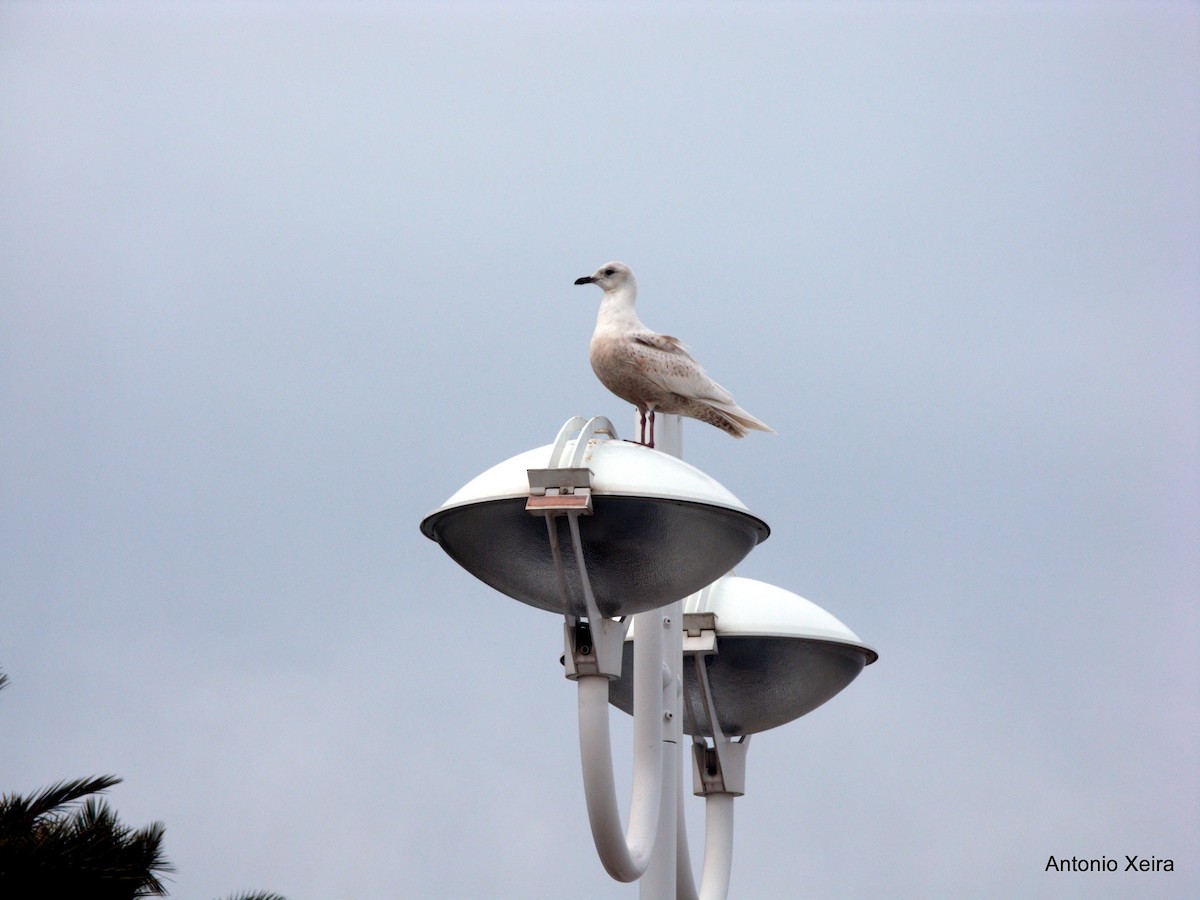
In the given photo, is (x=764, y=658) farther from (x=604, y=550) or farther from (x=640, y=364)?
(x=604, y=550)

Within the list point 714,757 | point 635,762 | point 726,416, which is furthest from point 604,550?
point 714,757

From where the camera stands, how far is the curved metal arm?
34.4ft

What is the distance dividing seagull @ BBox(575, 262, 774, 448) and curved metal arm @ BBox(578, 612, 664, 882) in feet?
5.15

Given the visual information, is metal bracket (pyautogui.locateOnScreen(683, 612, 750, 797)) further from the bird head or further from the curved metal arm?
the bird head

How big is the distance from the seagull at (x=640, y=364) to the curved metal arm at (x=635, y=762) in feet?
5.15

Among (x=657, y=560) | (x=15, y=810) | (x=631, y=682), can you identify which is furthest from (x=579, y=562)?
(x=15, y=810)

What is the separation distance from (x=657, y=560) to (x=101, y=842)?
474 centimetres

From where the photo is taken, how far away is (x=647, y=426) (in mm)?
12688

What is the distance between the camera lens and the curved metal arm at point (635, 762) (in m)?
10.5

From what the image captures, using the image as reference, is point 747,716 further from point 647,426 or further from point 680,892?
point 647,426

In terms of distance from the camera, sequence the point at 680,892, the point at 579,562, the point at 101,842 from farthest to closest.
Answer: the point at 680,892, the point at 101,842, the point at 579,562

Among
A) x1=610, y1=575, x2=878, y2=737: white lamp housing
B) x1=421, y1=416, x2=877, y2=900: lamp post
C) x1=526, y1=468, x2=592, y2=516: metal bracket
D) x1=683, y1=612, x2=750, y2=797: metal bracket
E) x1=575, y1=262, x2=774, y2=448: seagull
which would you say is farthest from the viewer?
x1=683, y1=612, x2=750, y2=797: metal bracket

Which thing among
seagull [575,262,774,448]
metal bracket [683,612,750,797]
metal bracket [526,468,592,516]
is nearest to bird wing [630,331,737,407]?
seagull [575,262,774,448]

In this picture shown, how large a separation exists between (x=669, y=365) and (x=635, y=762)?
283 centimetres
